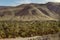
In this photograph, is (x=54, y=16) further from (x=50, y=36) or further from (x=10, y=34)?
(x=10, y=34)

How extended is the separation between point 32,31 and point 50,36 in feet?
4.51

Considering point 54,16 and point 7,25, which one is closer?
point 7,25

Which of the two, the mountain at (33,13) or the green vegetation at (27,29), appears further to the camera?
the mountain at (33,13)

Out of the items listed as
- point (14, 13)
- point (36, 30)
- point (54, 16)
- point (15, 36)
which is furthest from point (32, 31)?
point (14, 13)

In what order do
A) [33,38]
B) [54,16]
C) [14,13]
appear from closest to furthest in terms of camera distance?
[33,38] < [54,16] < [14,13]

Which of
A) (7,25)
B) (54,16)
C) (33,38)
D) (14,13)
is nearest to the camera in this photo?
(33,38)

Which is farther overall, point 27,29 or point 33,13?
point 33,13

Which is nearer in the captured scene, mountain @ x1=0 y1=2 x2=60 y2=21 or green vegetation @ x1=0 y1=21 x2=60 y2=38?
green vegetation @ x1=0 y1=21 x2=60 y2=38

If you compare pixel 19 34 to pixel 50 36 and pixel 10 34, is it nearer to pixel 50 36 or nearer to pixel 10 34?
pixel 10 34

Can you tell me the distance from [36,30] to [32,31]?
34cm

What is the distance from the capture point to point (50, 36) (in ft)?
50.6

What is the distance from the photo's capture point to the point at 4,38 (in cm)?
1512

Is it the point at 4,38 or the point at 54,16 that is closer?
the point at 4,38

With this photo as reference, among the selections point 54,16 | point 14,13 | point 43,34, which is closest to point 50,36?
point 43,34
